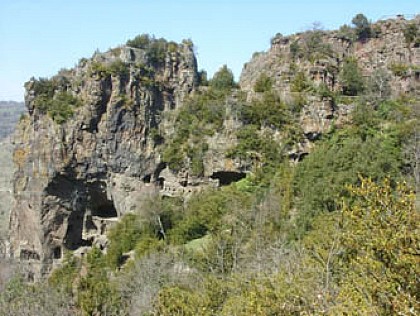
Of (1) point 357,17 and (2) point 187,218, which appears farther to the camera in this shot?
(1) point 357,17

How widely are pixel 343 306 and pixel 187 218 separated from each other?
81.2 ft

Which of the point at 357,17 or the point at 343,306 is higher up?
the point at 357,17

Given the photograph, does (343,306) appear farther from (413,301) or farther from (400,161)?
(400,161)

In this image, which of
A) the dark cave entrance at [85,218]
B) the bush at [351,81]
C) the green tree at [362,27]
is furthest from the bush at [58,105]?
the green tree at [362,27]

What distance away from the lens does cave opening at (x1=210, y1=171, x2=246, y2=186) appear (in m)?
35.4

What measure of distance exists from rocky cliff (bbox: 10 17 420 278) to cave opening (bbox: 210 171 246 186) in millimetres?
96

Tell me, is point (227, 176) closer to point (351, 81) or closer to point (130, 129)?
point (130, 129)

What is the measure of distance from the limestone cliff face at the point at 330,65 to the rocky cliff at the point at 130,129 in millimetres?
90

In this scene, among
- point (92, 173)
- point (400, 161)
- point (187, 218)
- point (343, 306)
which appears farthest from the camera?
point (92, 173)

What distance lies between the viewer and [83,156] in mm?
37312

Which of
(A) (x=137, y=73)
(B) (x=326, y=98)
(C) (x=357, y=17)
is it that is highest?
(C) (x=357, y=17)

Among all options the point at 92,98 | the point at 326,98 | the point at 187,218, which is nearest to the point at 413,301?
the point at 187,218

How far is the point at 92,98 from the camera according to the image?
3712 centimetres

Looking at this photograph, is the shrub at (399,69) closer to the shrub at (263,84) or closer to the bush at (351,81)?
the bush at (351,81)
